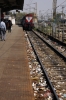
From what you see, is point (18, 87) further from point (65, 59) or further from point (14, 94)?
point (65, 59)

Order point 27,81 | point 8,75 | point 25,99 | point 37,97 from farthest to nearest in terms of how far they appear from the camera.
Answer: point 8,75
point 27,81
point 37,97
point 25,99

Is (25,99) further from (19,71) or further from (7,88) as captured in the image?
(19,71)

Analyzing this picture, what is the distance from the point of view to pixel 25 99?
7148mm

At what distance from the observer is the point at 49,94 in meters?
8.55

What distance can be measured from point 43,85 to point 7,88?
1.91 m

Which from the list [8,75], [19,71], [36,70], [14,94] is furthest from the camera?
[36,70]

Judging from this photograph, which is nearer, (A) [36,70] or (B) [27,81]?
(B) [27,81]

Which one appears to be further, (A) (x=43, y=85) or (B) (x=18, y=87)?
(A) (x=43, y=85)

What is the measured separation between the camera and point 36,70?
13.0 m

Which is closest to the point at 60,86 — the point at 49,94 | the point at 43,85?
the point at 43,85

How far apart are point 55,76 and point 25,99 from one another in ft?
14.9

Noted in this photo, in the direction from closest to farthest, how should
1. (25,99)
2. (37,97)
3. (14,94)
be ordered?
(25,99) → (14,94) → (37,97)

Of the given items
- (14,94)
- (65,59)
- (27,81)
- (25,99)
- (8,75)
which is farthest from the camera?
(65,59)

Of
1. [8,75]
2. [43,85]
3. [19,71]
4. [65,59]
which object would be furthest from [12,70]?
[65,59]
